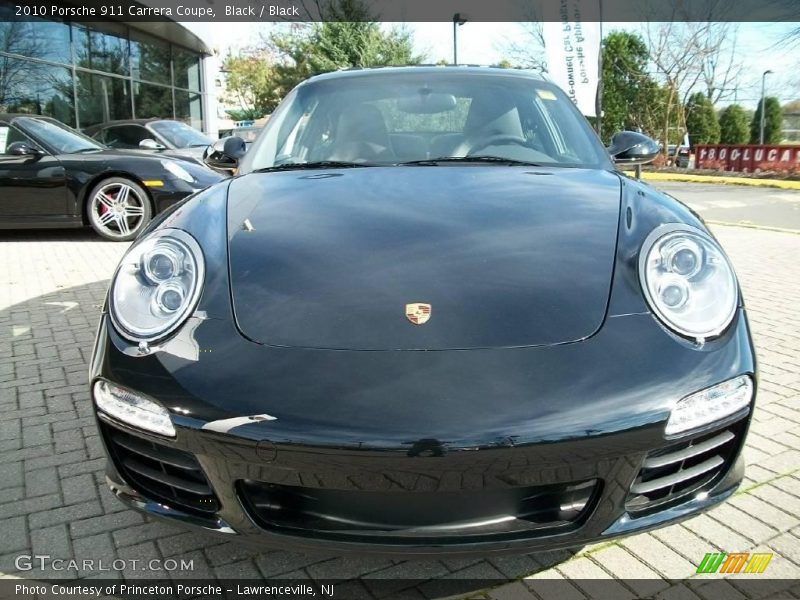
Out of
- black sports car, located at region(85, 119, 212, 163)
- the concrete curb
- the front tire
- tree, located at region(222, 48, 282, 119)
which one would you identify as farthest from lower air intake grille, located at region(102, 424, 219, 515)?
tree, located at region(222, 48, 282, 119)

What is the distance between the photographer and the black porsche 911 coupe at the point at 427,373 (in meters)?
1.46

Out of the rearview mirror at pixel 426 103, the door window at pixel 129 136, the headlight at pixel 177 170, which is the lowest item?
the headlight at pixel 177 170

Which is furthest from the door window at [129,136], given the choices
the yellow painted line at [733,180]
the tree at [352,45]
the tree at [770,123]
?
the tree at [770,123]

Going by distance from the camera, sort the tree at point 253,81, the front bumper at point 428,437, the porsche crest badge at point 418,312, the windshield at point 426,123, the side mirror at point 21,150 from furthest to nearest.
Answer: the tree at point 253,81 → the side mirror at point 21,150 → the windshield at point 426,123 → the porsche crest badge at point 418,312 → the front bumper at point 428,437

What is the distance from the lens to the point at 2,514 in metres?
2.18

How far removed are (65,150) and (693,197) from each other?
1163 centimetres

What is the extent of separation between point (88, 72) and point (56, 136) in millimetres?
8704

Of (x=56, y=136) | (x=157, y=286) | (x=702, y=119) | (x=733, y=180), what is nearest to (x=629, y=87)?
(x=702, y=119)

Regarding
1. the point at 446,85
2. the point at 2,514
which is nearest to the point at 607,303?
the point at 446,85

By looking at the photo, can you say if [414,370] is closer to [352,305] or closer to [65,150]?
[352,305]

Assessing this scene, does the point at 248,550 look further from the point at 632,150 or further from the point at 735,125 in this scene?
the point at 735,125

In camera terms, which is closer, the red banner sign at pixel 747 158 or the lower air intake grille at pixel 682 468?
the lower air intake grille at pixel 682 468

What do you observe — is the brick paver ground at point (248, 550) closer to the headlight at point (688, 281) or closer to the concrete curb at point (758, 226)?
the headlight at point (688, 281)

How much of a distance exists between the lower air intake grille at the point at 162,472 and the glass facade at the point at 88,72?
465 inches
